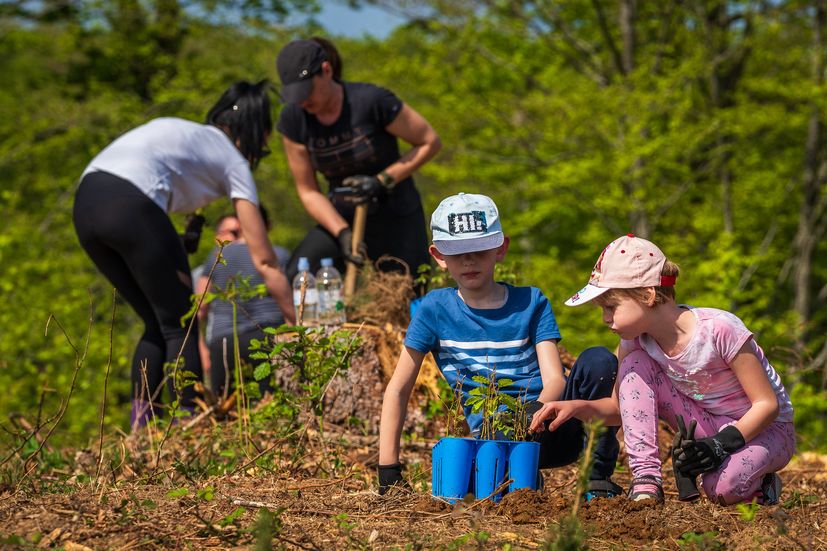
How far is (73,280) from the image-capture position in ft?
48.3

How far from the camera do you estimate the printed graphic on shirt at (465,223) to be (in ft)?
12.1

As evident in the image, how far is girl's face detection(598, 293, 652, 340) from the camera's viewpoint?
3555 millimetres

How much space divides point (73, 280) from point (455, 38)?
9384 millimetres

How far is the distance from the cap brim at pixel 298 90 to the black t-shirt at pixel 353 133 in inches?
13.0

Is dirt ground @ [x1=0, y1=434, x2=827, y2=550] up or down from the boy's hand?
down

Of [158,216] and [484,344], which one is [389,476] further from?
[158,216]

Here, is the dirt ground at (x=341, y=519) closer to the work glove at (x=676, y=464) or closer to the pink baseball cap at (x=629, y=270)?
the work glove at (x=676, y=464)

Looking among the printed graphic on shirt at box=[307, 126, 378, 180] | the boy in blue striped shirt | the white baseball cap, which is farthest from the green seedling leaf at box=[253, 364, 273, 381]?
the printed graphic on shirt at box=[307, 126, 378, 180]

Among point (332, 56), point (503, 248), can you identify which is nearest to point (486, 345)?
point (503, 248)

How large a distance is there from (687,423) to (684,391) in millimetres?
140

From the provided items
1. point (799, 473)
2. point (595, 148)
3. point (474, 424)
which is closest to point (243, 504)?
point (474, 424)

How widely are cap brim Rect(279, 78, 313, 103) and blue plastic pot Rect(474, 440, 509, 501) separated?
2.69 meters

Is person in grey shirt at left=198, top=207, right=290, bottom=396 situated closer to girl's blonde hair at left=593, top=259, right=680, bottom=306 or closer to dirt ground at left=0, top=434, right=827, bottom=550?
dirt ground at left=0, top=434, right=827, bottom=550

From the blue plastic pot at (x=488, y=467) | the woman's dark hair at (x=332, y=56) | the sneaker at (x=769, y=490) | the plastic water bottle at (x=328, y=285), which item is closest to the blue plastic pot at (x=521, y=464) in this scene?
the blue plastic pot at (x=488, y=467)
